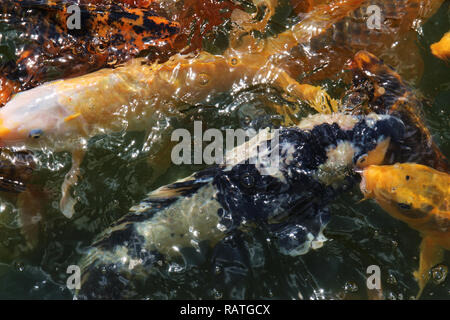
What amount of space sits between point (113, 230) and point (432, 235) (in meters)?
2.51

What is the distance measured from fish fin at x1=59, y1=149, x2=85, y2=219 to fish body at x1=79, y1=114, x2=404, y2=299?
1.66 ft

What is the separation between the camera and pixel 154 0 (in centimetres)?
486

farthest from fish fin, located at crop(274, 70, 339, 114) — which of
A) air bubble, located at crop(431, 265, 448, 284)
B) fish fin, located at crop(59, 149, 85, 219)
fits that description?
fish fin, located at crop(59, 149, 85, 219)

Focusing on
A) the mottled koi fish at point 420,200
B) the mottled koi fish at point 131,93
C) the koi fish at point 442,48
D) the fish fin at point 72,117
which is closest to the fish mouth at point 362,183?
the mottled koi fish at point 420,200

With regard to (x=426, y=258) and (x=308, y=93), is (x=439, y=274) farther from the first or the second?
(x=308, y=93)

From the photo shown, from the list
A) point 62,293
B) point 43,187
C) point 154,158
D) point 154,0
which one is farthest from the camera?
point 154,0

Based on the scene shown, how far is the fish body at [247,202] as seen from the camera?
3018 mm

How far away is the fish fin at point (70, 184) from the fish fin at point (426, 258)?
2826mm

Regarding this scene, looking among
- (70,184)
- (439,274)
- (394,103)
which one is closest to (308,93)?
(394,103)

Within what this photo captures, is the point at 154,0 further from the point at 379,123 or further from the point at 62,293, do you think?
the point at 62,293

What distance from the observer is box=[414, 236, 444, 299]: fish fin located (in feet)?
11.2

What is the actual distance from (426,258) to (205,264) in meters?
1.75

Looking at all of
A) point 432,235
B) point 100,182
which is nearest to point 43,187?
point 100,182

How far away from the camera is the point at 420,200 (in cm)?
332
